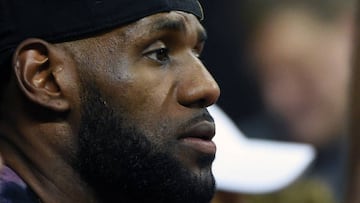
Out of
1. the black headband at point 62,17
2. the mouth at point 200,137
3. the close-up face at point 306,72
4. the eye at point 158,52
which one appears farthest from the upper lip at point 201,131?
the close-up face at point 306,72

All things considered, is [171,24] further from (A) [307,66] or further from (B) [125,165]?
(A) [307,66]

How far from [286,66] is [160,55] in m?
3.53

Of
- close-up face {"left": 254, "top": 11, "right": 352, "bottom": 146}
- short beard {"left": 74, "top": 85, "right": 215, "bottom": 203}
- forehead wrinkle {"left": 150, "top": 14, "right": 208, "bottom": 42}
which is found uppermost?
forehead wrinkle {"left": 150, "top": 14, "right": 208, "bottom": 42}

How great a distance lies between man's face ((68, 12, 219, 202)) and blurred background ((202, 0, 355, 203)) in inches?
128

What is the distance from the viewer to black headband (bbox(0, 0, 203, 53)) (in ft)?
9.32

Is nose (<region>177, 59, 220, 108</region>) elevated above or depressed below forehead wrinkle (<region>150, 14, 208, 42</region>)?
below

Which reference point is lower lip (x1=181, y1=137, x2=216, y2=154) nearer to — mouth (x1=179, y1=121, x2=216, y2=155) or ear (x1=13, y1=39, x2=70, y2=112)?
mouth (x1=179, y1=121, x2=216, y2=155)

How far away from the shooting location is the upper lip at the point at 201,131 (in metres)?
2.87

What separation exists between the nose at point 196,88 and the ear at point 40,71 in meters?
0.27

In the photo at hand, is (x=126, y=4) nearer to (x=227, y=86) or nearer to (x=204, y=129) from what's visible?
(x=204, y=129)

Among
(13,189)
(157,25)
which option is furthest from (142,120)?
(13,189)

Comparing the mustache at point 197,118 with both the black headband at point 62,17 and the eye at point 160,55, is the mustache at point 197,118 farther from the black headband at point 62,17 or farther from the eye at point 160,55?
the black headband at point 62,17

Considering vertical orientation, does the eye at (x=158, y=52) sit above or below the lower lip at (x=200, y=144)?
above

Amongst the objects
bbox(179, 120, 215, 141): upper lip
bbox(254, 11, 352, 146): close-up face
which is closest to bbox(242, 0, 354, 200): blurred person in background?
bbox(254, 11, 352, 146): close-up face
